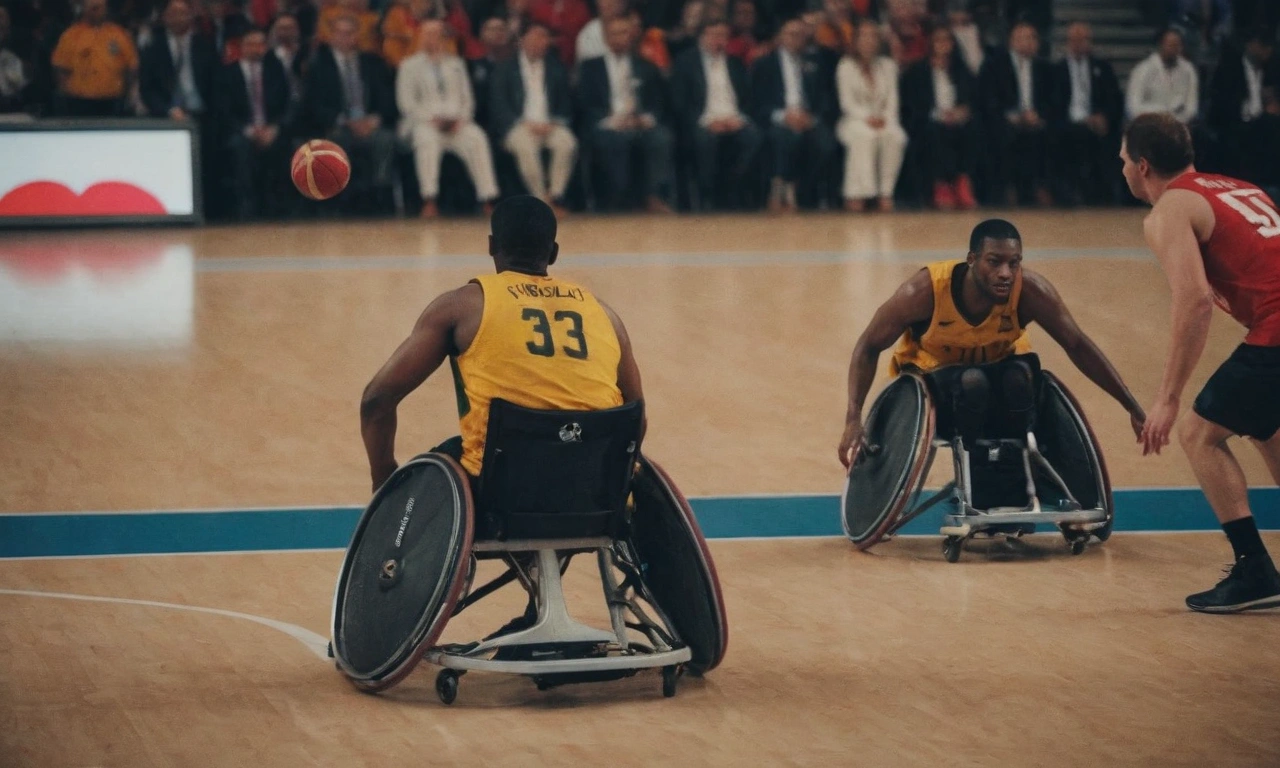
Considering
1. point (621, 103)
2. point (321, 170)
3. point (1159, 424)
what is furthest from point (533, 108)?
point (1159, 424)

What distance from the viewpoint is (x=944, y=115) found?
1775 centimetres

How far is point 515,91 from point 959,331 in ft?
35.0

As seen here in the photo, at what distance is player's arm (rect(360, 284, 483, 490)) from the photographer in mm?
5059

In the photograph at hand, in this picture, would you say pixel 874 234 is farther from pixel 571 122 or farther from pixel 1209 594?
pixel 1209 594

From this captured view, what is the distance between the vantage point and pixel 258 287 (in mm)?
12766

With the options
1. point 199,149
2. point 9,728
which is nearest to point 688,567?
point 9,728

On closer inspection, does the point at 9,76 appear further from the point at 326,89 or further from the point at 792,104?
the point at 792,104

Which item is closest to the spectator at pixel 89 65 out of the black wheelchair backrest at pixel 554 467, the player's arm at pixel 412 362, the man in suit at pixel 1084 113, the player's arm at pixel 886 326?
the man in suit at pixel 1084 113

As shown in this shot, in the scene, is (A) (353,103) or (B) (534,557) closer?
(B) (534,557)

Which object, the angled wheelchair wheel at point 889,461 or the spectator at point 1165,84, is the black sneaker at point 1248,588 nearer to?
the angled wheelchair wheel at point 889,461

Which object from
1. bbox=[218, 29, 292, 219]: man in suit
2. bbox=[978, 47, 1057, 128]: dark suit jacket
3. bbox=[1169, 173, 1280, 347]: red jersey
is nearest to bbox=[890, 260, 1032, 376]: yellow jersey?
bbox=[1169, 173, 1280, 347]: red jersey

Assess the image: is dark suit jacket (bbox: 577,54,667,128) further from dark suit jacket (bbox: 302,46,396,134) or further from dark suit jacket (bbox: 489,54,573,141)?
dark suit jacket (bbox: 302,46,396,134)

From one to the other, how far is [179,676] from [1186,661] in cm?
272

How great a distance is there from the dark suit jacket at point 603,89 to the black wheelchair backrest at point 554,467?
12.4 metres
